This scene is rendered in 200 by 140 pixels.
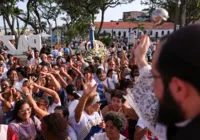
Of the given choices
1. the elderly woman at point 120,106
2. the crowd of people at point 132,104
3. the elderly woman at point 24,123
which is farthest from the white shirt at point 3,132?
the elderly woman at point 120,106

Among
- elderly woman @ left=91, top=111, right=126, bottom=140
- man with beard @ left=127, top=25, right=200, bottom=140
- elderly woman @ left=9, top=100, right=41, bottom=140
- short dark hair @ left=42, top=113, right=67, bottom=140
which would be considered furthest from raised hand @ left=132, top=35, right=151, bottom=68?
elderly woman @ left=9, top=100, right=41, bottom=140

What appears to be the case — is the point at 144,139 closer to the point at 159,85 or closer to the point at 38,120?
the point at 38,120

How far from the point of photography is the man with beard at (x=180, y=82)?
872mm

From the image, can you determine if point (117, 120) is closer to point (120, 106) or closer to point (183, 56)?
point (120, 106)

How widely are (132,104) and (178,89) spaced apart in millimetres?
589

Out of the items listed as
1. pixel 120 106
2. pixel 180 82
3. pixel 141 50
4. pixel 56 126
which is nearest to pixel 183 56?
pixel 180 82

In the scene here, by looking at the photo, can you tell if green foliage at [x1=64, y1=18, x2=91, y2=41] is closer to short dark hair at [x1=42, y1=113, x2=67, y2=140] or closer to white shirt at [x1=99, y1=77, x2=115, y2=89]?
white shirt at [x1=99, y1=77, x2=115, y2=89]

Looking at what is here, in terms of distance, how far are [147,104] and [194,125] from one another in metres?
0.49

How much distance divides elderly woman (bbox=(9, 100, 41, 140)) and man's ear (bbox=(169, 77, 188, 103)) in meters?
2.54

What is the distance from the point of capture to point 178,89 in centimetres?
90

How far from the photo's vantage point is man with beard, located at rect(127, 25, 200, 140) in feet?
2.86

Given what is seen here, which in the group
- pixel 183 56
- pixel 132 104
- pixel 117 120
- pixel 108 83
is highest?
pixel 183 56

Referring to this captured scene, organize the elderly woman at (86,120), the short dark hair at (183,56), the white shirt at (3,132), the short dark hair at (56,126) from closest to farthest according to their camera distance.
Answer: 1. the short dark hair at (183,56)
2. the short dark hair at (56,126)
3. the white shirt at (3,132)
4. the elderly woman at (86,120)

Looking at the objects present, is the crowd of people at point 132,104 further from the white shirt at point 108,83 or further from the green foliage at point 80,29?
the green foliage at point 80,29
